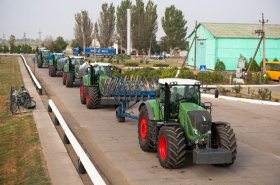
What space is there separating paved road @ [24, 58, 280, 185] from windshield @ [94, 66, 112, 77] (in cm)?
204

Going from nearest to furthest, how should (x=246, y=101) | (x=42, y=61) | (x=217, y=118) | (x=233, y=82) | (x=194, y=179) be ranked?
(x=194, y=179), (x=217, y=118), (x=246, y=101), (x=233, y=82), (x=42, y=61)

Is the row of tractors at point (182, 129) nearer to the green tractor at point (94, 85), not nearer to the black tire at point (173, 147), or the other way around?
the black tire at point (173, 147)

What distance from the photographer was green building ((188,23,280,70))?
4422 centimetres

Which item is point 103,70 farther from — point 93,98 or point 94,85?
point 93,98

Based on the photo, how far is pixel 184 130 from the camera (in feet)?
30.6

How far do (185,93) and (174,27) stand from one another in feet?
250

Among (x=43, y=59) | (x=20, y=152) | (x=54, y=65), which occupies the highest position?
(x=43, y=59)

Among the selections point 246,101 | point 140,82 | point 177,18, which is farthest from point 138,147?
point 177,18

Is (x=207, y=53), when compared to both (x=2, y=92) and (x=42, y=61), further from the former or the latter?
(x=2, y=92)

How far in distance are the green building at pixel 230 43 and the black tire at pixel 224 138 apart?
1399 inches

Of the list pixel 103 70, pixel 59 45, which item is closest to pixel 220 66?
pixel 103 70

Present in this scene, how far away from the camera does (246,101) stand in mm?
21781

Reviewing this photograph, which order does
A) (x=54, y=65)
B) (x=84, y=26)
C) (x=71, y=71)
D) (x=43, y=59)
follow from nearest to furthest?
1. (x=71, y=71)
2. (x=54, y=65)
3. (x=43, y=59)
4. (x=84, y=26)

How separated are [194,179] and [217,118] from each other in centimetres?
801
